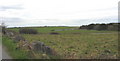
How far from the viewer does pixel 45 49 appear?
38.5 ft

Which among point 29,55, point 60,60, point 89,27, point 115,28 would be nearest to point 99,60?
point 60,60

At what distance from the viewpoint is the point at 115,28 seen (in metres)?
90.1

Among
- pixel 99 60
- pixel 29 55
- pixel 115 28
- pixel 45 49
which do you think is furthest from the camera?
pixel 115 28

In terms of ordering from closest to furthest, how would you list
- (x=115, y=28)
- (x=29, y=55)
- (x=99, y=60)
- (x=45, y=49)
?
(x=99, y=60), (x=29, y=55), (x=45, y=49), (x=115, y=28)

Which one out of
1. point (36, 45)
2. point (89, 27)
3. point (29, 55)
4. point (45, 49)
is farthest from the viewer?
point (89, 27)

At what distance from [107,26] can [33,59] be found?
9085 cm

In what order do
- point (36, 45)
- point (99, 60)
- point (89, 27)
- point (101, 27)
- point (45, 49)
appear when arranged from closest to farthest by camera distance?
1. point (99, 60)
2. point (45, 49)
3. point (36, 45)
4. point (101, 27)
5. point (89, 27)

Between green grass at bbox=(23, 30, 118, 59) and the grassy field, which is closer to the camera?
the grassy field

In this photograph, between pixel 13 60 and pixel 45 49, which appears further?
pixel 45 49

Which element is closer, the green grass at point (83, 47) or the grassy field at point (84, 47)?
the grassy field at point (84, 47)

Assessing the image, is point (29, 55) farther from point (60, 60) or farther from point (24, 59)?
point (60, 60)

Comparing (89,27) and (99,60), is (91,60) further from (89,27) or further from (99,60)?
(89,27)

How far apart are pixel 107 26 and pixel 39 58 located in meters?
90.8

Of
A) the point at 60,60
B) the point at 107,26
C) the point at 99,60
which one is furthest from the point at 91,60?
the point at 107,26
